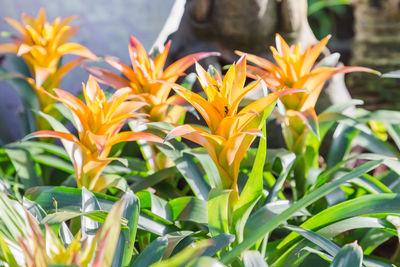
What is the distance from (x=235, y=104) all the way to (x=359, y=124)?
0.57m

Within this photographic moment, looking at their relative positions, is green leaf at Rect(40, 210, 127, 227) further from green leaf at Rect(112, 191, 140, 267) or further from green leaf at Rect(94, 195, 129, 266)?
green leaf at Rect(94, 195, 129, 266)

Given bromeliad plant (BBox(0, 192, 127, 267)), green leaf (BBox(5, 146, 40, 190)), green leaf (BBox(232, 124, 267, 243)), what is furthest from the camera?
green leaf (BBox(5, 146, 40, 190))

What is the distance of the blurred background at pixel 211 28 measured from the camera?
167 centimetres

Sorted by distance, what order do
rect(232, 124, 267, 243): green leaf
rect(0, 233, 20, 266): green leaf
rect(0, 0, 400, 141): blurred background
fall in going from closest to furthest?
rect(0, 233, 20, 266): green leaf, rect(232, 124, 267, 243): green leaf, rect(0, 0, 400, 141): blurred background

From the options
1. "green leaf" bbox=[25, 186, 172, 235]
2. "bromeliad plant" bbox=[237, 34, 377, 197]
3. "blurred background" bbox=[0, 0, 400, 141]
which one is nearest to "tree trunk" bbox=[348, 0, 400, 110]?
"blurred background" bbox=[0, 0, 400, 141]

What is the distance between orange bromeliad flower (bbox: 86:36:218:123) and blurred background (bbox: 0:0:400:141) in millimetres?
500

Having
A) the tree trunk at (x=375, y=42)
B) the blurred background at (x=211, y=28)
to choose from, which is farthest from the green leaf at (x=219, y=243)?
the tree trunk at (x=375, y=42)

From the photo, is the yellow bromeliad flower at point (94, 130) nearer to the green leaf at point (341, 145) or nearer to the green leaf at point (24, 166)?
the green leaf at point (24, 166)

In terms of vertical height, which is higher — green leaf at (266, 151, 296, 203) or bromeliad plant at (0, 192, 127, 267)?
bromeliad plant at (0, 192, 127, 267)

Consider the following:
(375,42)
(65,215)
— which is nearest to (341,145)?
(65,215)

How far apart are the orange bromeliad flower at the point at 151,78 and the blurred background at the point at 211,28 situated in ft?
1.64

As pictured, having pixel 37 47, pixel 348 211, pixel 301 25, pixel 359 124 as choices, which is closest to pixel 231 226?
pixel 348 211

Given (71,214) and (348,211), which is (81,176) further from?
(348,211)

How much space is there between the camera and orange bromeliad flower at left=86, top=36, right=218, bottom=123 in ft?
3.95
